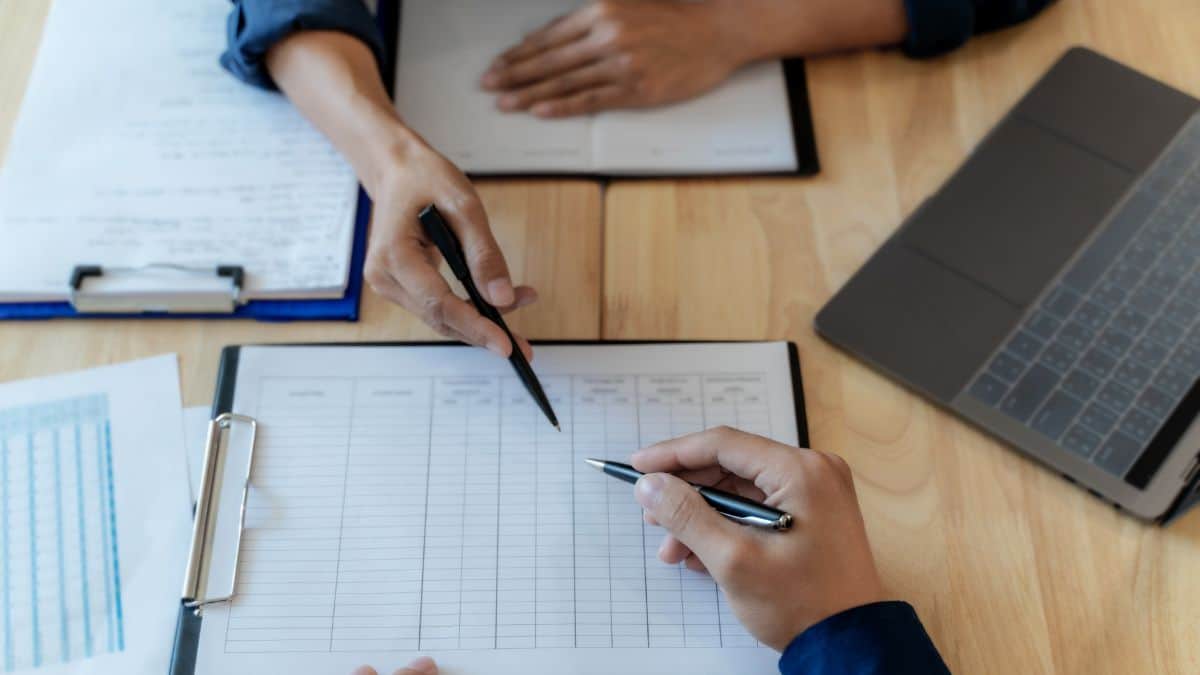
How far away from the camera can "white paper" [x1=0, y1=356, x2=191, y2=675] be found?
2.42 feet

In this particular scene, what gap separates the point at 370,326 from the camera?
2.87 feet

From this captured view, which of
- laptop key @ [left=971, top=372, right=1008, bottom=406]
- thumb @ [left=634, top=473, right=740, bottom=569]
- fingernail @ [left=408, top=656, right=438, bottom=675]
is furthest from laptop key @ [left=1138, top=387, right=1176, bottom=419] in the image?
fingernail @ [left=408, top=656, right=438, bottom=675]

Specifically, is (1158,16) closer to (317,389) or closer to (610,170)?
(610,170)

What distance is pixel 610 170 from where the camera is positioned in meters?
0.96

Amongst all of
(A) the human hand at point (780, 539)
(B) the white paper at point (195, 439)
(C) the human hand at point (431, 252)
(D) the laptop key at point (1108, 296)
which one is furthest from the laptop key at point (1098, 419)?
(B) the white paper at point (195, 439)

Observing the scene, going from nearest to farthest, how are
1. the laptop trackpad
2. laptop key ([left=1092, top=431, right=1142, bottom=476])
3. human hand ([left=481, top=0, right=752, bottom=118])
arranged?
laptop key ([left=1092, top=431, right=1142, bottom=476]) → the laptop trackpad → human hand ([left=481, top=0, right=752, bottom=118])

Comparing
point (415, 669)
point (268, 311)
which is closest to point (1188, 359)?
point (415, 669)

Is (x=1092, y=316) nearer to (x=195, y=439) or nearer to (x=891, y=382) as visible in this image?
(x=891, y=382)

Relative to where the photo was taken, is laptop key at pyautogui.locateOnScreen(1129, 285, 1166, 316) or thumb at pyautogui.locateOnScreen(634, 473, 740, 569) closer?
thumb at pyautogui.locateOnScreen(634, 473, 740, 569)

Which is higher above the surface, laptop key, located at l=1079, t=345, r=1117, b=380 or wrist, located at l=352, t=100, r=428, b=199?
wrist, located at l=352, t=100, r=428, b=199

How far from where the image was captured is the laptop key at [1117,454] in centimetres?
78

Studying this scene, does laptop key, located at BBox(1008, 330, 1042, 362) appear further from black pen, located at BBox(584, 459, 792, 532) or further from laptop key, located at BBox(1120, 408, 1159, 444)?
black pen, located at BBox(584, 459, 792, 532)

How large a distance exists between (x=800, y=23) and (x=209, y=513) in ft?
2.38

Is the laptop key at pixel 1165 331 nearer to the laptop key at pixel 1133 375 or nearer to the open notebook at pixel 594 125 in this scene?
the laptop key at pixel 1133 375
